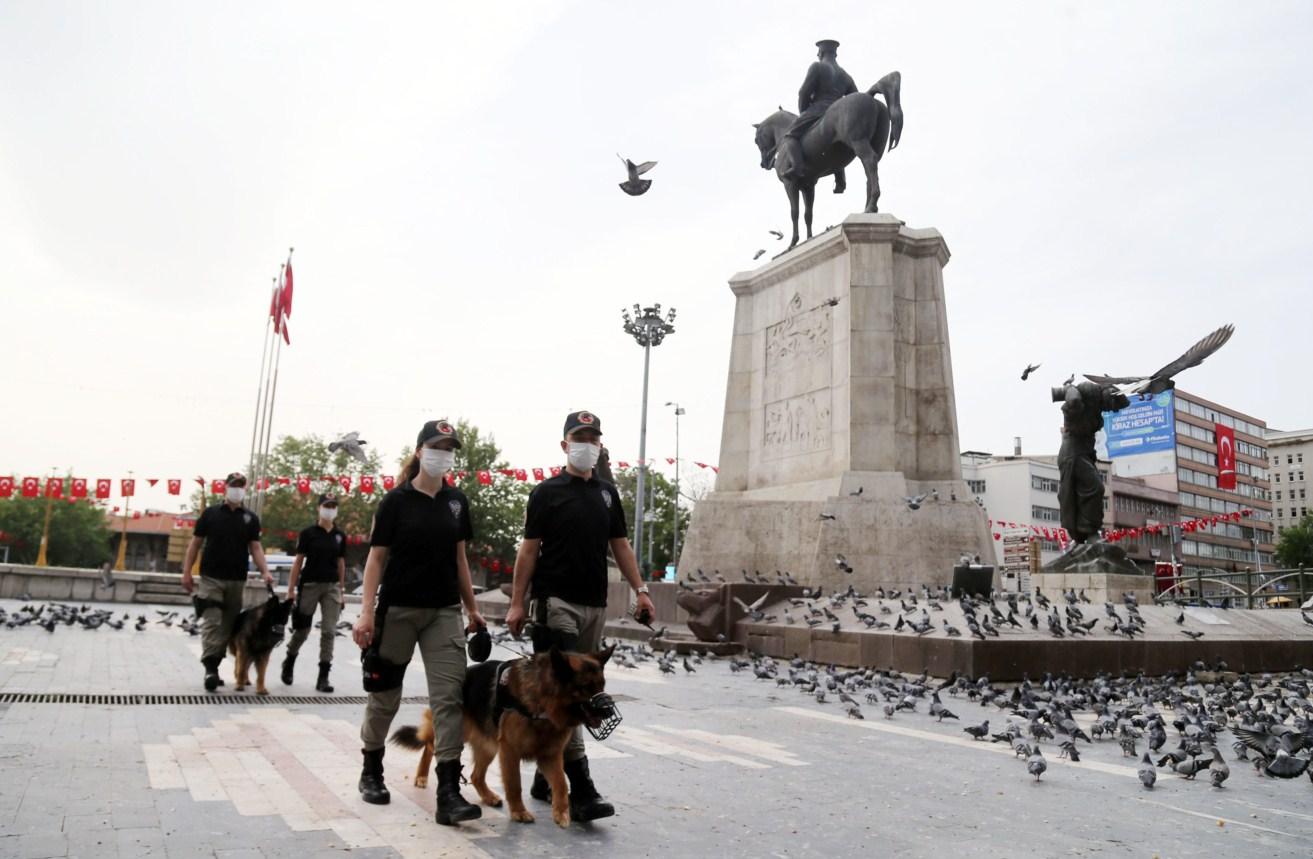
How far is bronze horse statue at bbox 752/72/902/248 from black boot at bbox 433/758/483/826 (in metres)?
16.0

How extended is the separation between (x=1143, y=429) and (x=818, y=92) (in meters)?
48.8

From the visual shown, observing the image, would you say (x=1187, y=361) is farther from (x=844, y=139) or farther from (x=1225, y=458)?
(x=1225, y=458)

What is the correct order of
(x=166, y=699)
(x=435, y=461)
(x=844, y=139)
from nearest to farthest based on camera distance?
(x=435, y=461) → (x=166, y=699) → (x=844, y=139)

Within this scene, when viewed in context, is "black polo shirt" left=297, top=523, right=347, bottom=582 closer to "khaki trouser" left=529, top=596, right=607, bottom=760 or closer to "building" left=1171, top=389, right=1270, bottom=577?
"khaki trouser" left=529, top=596, right=607, bottom=760

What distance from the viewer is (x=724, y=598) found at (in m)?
15.0

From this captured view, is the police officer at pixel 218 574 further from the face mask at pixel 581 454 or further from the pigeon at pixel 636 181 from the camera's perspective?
the pigeon at pixel 636 181

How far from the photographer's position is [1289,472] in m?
108

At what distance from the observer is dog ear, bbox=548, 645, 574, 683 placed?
4336 millimetres

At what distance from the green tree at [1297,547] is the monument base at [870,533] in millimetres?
61611

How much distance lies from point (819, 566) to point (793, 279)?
6514 millimetres

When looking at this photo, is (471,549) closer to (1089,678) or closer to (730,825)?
(1089,678)

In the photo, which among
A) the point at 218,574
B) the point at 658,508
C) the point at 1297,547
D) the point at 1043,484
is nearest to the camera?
the point at 218,574

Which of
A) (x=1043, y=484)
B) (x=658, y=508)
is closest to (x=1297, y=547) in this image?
(x=1043, y=484)

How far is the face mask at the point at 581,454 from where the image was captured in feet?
17.2
